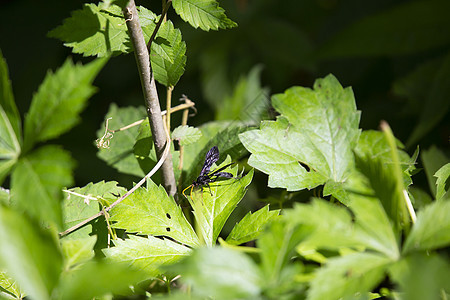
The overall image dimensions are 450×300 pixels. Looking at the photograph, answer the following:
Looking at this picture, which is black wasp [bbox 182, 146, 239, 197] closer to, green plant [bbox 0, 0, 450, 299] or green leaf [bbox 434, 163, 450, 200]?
green plant [bbox 0, 0, 450, 299]

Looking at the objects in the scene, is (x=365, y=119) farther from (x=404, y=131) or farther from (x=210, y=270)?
(x=210, y=270)

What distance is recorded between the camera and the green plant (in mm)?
427

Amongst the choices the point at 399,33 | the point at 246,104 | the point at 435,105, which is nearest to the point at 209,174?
the point at 246,104

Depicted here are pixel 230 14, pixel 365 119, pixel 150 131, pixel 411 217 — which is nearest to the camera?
pixel 411 217

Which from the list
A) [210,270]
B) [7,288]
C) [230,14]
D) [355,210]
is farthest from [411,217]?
[230,14]

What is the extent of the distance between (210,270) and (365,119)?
1044mm

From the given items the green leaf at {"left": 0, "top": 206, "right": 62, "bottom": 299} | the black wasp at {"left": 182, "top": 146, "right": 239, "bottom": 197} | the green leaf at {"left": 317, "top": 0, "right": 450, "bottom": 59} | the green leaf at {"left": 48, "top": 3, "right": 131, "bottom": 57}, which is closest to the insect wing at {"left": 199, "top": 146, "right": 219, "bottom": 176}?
the black wasp at {"left": 182, "top": 146, "right": 239, "bottom": 197}

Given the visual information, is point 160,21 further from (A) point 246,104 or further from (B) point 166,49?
(A) point 246,104

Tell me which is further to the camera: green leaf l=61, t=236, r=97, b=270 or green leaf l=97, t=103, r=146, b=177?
green leaf l=97, t=103, r=146, b=177

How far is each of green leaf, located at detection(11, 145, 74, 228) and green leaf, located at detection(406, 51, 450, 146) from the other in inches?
34.6

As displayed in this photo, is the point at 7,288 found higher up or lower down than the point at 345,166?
lower down

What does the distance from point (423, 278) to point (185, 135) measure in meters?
0.44

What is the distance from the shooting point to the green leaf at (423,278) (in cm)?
40

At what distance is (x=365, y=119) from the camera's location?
53.2 inches
